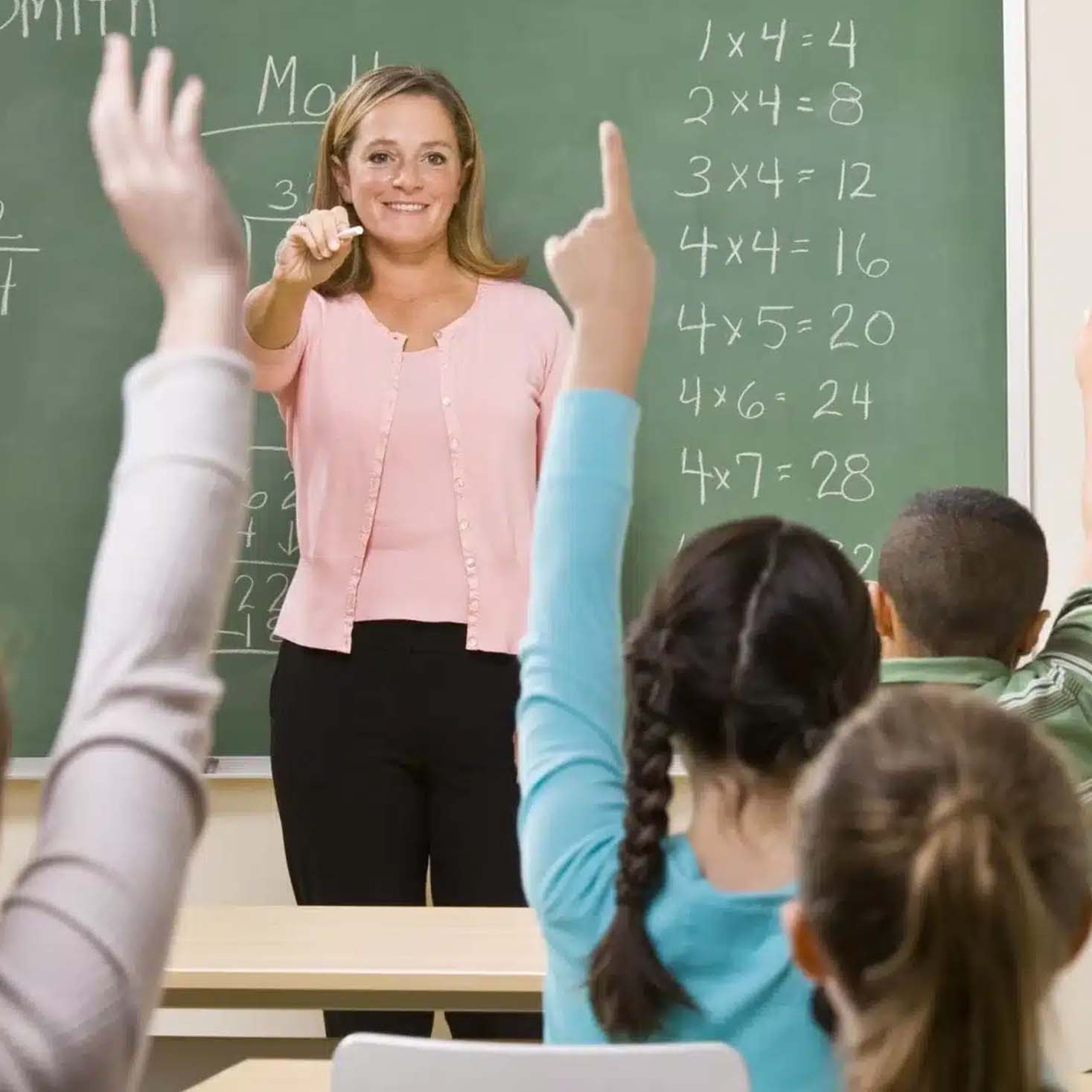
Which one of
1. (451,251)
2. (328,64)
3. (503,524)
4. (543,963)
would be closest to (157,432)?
(543,963)

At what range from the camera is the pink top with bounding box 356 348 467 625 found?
293 cm

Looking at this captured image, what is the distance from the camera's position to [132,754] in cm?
56

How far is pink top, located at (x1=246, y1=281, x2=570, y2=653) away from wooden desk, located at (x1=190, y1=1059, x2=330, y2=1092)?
3.68 feet

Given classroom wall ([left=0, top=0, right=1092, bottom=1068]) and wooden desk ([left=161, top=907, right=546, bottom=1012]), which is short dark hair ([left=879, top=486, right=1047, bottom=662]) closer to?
wooden desk ([left=161, top=907, right=546, bottom=1012])

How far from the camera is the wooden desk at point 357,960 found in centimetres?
200

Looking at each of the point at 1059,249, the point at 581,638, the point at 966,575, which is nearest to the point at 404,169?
the point at 1059,249

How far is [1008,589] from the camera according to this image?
1987 mm

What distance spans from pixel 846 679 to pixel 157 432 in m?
0.80

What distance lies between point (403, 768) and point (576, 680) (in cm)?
165

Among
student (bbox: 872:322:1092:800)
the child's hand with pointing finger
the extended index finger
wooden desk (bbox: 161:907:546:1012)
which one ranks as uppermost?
the extended index finger

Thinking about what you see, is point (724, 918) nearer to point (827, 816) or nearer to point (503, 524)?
point (827, 816)

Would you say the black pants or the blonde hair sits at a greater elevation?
the blonde hair

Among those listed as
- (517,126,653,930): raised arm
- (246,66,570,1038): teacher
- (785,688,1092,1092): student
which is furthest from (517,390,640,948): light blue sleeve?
(246,66,570,1038): teacher

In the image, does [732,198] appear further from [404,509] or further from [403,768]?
[403,768]
